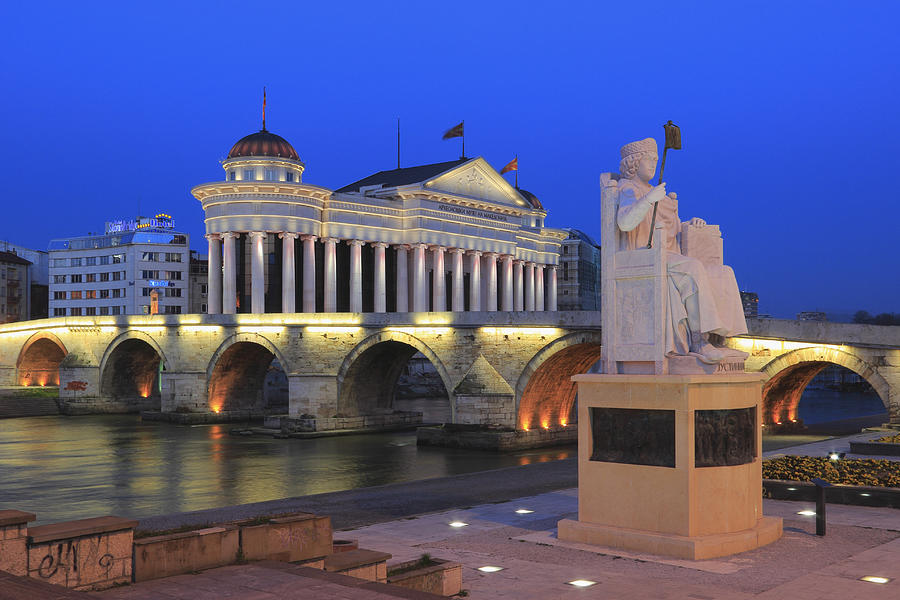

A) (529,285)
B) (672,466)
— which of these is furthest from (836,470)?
(529,285)

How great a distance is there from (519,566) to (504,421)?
24.4m

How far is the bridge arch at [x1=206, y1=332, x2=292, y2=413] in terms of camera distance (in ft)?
154

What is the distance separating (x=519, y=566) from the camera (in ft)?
36.9

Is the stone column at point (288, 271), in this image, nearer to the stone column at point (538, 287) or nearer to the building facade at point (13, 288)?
the stone column at point (538, 287)

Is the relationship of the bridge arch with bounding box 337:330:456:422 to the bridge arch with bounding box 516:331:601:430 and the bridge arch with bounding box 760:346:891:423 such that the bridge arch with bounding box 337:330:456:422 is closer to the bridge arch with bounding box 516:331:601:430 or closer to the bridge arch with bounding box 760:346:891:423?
the bridge arch with bounding box 516:331:601:430

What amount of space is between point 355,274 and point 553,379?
90.0ft

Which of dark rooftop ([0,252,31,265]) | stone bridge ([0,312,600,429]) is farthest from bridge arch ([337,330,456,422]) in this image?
dark rooftop ([0,252,31,265])

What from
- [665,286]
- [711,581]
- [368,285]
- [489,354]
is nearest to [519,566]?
[711,581]

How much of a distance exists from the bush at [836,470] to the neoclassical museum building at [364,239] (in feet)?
140

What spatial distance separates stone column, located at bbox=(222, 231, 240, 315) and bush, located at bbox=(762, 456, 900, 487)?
43.8 m

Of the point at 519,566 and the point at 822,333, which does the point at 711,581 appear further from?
the point at 822,333

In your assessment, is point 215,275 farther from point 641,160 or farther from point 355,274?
point 641,160

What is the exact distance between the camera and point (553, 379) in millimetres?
37250

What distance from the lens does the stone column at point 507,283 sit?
71750mm
